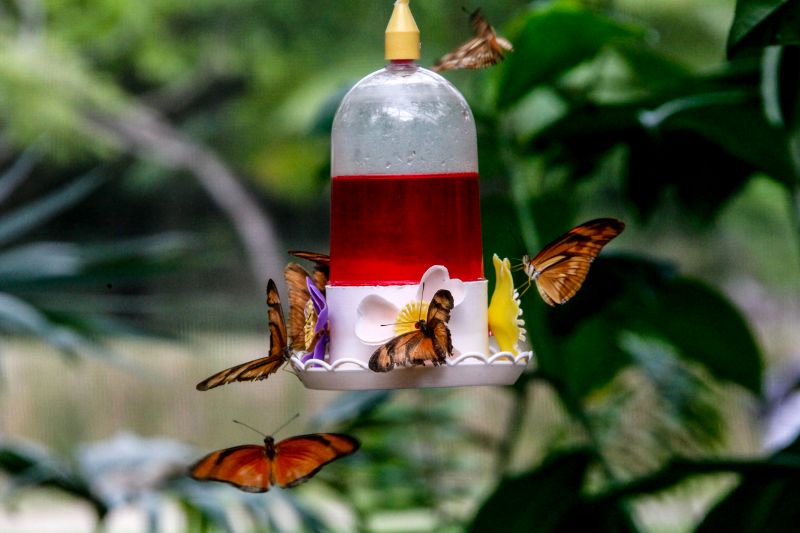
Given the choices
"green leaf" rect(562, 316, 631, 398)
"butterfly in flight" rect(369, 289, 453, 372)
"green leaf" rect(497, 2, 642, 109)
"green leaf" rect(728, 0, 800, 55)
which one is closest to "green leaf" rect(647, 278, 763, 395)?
"green leaf" rect(562, 316, 631, 398)

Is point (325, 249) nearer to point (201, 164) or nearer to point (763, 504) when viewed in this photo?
point (201, 164)

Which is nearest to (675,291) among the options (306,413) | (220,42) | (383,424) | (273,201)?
(383,424)

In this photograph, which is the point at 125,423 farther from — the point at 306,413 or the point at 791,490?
the point at 791,490

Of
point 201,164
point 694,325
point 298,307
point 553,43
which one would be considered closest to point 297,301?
point 298,307

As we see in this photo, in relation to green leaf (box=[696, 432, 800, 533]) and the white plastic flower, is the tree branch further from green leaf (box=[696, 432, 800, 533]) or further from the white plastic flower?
the white plastic flower

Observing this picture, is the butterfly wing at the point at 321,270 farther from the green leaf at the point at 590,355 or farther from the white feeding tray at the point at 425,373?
the green leaf at the point at 590,355

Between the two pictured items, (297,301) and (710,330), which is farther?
(710,330)
